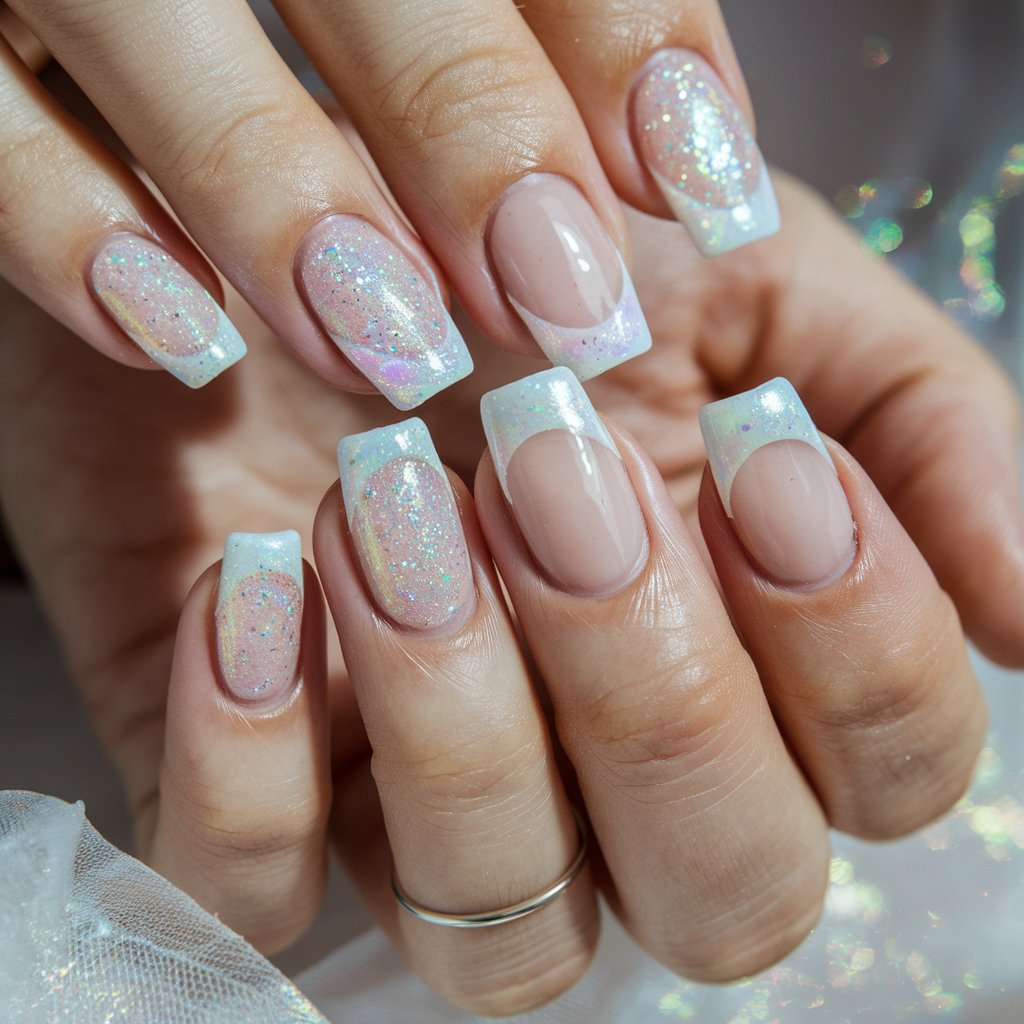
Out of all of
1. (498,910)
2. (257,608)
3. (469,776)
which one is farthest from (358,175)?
(498,910)

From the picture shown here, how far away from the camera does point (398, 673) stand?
574mm

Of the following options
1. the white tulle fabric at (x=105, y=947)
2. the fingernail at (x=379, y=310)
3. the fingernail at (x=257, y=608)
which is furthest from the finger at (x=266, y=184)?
the white tulle fabric at (x=105, y=947)

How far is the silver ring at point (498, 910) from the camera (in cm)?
63

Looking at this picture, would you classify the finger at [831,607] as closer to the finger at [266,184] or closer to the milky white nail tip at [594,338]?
the milky white nail tip at [594,338]

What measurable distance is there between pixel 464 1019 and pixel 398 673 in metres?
0.31

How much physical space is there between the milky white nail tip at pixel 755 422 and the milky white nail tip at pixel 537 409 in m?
0.08

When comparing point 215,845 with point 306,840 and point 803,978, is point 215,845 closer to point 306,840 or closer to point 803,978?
point 306,840

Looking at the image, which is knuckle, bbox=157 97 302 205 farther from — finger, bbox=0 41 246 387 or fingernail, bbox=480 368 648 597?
fingernail, bbox=480 368 648 597

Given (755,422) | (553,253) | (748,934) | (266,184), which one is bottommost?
(748,934)

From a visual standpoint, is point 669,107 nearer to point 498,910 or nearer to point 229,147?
point 229,147

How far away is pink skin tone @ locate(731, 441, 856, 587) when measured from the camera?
58 centimetres

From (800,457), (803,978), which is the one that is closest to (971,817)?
(803,978)

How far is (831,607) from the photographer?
60cm

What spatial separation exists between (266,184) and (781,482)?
35cm
